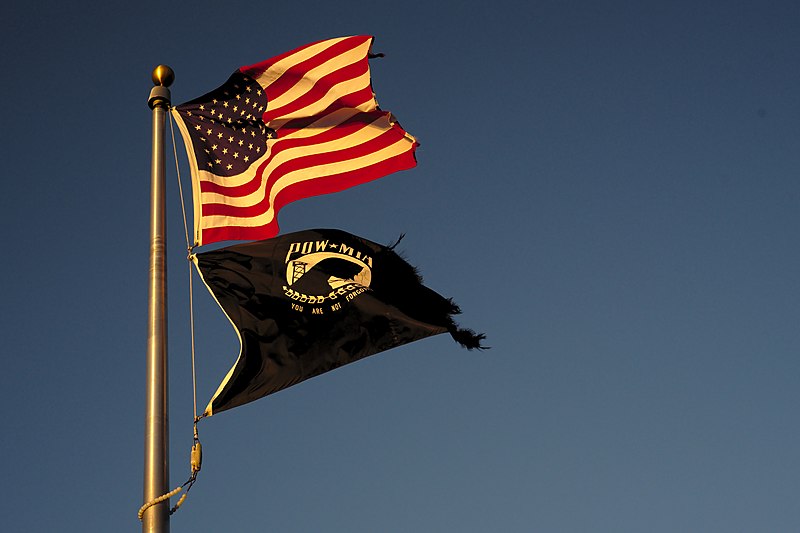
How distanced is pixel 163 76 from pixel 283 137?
6.54 feet

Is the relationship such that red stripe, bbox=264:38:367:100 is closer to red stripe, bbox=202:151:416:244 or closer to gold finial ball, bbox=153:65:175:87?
red stripe, bbox=202:151:416:244

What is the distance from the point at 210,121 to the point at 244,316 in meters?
2.59

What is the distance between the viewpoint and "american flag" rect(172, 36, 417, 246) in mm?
12734

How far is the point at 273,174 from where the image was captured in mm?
13523

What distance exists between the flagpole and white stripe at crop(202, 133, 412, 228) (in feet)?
3.00

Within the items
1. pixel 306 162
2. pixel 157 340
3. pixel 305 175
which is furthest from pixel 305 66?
pixel 157 340

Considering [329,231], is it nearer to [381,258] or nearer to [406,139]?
[381,258]

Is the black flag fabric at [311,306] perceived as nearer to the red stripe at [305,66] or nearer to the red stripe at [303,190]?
the red stripe at [303,190]

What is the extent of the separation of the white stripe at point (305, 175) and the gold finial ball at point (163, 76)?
4.98 ft

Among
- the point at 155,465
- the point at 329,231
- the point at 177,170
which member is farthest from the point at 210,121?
the point at 155,465

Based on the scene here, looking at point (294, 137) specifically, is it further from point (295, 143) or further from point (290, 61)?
point (290, 61)

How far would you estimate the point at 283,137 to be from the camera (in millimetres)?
13906

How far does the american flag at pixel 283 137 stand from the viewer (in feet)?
41.8

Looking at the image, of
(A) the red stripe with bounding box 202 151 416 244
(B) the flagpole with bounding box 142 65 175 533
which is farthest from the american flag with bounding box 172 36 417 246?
(B) the flagpole with bounding box 142 65 175 533
